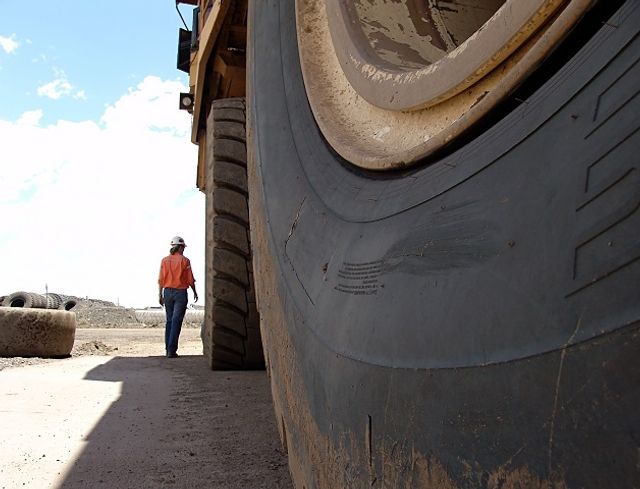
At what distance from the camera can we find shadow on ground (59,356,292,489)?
150cm

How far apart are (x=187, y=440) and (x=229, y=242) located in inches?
54.4

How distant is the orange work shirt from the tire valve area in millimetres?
5063

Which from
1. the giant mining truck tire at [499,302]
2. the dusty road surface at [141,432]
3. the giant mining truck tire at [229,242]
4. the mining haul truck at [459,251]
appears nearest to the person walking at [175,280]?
the dusty road surface at [141,432]

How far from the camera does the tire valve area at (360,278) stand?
0.70 meters

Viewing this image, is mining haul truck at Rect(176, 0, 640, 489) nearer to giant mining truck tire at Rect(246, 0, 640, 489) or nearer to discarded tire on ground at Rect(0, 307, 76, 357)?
giant mining truck tire at Rect(246, 0, 640, 489)

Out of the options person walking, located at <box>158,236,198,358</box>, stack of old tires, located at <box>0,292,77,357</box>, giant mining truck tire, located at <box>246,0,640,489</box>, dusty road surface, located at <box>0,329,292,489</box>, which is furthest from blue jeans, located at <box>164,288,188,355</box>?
giant mining truck tire, located at <box>246,0,640,489</box>

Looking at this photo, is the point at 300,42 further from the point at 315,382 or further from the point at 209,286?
the point at 209,286

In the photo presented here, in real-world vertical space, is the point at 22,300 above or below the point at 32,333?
above

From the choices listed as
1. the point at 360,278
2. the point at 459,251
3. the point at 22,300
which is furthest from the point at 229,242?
the point at 22,300

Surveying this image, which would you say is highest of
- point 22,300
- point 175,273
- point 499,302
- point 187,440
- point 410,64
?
point 410,64

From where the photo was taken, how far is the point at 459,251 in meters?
0.58

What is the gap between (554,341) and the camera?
1.45 feet

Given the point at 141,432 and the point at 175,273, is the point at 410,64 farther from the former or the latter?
the point at 175,273

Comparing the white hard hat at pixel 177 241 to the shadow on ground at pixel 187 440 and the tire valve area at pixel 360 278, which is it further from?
the tire valve area at pixel 360 278
